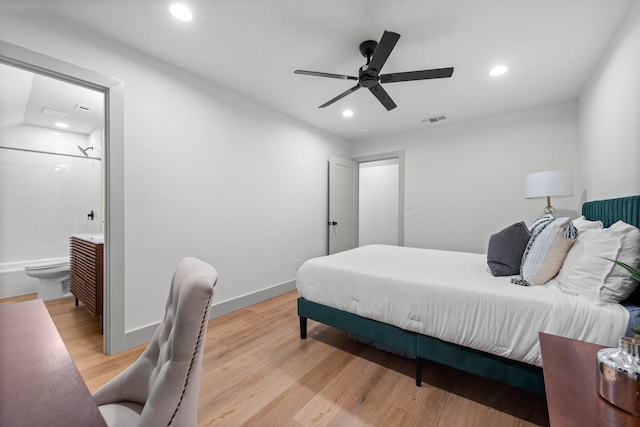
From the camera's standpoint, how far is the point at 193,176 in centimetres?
265

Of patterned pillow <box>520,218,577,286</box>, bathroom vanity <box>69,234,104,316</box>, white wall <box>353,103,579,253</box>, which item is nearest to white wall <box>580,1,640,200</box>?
white wall <box>353,103,579,253</box>

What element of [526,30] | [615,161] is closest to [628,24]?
[526,30]

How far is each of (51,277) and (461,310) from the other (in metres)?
4.62

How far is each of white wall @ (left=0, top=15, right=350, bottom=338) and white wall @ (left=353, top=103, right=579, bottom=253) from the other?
1.94m

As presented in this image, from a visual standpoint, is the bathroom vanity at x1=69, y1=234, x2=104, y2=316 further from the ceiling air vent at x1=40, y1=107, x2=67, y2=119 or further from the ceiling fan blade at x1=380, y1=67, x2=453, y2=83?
the ceiling fan blade at x1=380, y1=67, x2=453, y2=83

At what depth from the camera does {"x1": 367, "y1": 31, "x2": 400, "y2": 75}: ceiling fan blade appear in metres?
1.67

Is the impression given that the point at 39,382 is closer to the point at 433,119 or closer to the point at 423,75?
the point at 423,75

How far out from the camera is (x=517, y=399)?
1.62 m

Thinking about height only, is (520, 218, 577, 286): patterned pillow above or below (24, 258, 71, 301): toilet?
above

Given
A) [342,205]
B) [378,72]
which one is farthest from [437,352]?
[342,205]

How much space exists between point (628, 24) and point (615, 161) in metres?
0.97

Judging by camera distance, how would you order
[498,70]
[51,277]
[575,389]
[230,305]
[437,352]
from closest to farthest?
[575,389] < [437,352] < [498,70] < [230,305] < [51,277]

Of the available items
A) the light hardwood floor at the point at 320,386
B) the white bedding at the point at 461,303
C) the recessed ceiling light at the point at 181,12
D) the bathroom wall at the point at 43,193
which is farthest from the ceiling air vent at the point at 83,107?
the white bedding at the point at 461,303

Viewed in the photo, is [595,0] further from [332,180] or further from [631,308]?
[332,180]
